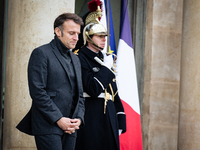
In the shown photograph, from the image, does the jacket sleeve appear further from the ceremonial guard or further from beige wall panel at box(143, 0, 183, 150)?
beige wall panel at box(143, 0, 183, 150)

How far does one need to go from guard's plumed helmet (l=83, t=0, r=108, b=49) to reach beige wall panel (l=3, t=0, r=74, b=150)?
699mm

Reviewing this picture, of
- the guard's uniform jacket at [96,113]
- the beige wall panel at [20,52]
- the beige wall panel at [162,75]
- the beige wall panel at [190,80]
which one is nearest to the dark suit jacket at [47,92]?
the guard's uniform jacket at [96,113]

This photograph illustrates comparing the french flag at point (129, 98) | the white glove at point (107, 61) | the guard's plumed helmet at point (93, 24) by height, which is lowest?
the french flag at point (129, 98)

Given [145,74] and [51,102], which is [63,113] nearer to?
[51,102]

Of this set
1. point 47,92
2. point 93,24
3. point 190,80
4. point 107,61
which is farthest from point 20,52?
point 190,80

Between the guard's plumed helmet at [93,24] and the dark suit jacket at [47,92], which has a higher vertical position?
the guard's plumed helmet at [93,24]

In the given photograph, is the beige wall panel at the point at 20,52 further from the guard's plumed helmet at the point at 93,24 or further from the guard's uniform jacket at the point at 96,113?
the guard's uniform jacket at the point at 96,113

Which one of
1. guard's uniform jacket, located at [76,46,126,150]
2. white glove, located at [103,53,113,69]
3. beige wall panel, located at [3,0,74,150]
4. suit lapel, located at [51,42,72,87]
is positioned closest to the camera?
suit lapel, located at [51,42,72,87]

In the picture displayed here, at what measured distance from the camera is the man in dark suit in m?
2.08

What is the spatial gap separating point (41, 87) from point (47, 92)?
0.10 m

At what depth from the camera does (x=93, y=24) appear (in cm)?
301

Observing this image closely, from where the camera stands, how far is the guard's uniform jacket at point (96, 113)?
2727 millimetres

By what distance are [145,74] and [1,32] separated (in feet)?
7.57

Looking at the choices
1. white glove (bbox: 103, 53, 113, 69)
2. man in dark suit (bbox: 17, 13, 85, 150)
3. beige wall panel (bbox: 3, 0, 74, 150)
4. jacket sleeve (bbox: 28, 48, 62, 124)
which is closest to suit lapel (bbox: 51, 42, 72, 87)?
man in dark suit (bbox: 17, 13, 85, 150)
